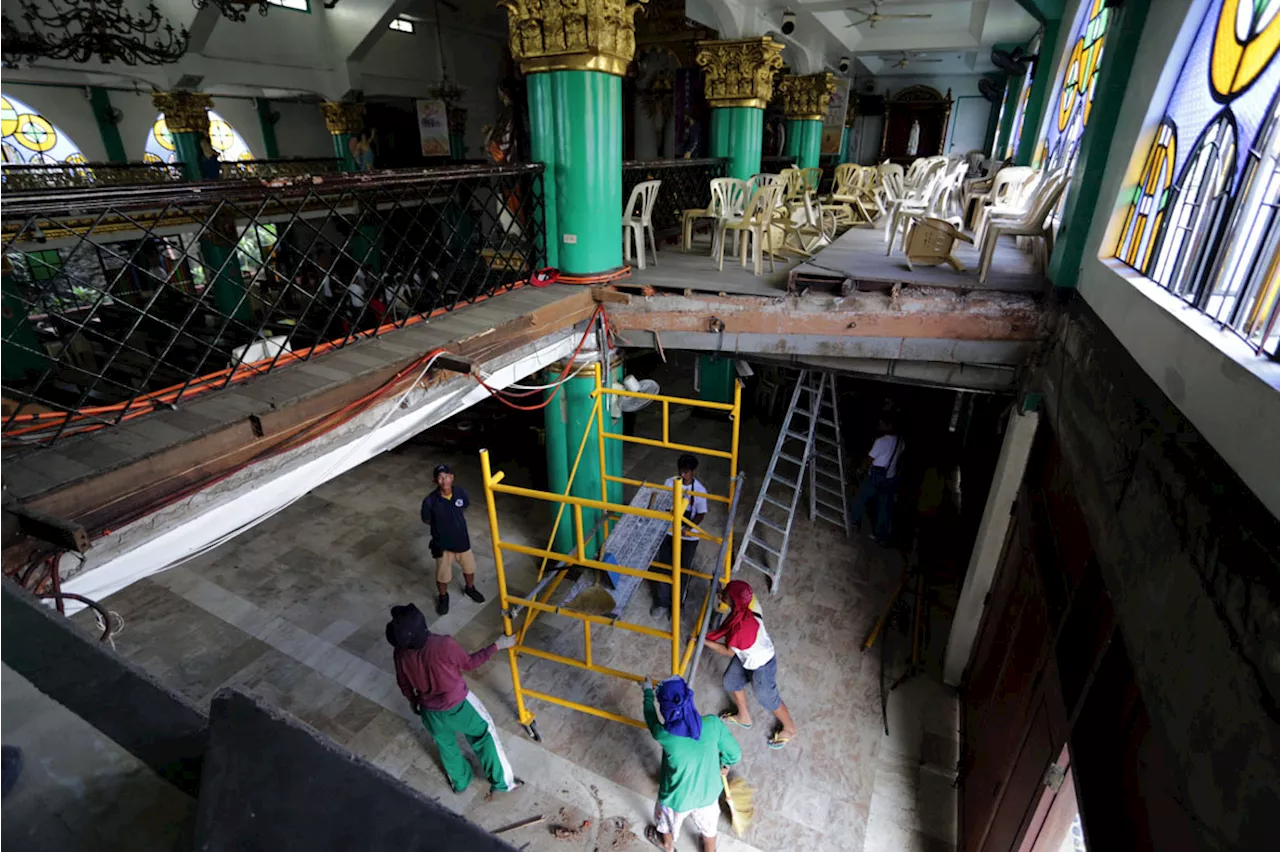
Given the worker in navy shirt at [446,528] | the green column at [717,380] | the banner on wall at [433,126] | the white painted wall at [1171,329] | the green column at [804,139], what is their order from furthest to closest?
the banner on wall at [433,126], the green column at [804,139], the green column at [717,380], the worker in navy shirt at [446,528], the white painted wall at [1171,329]

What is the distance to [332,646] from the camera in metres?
5.79

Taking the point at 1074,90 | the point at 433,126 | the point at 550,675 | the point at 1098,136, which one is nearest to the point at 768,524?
the point at 550,675

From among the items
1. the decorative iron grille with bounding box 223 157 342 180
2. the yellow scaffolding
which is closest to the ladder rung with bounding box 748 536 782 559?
the yellow scaffolding

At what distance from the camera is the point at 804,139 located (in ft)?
44.9

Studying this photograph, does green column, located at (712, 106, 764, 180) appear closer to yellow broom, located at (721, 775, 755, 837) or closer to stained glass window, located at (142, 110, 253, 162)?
yellow broom, located at (721, 775, 755, 837)

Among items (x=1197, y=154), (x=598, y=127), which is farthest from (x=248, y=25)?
(x=1197, y=154)

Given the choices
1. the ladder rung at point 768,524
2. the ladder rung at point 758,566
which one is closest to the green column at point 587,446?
the ladder rung at point 758,566

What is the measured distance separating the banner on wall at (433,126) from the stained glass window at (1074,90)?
12937 mm

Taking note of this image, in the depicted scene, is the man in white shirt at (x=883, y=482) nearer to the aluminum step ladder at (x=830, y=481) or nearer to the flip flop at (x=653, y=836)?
the aluminum step ladder at (x=830, y=481)

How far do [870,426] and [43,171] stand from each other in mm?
16289

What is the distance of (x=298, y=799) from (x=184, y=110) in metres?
15.4

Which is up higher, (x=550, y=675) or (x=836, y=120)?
(x=836, y=120)

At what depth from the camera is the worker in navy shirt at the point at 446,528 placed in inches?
226

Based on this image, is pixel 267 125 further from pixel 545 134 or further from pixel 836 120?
pixel 545 134
